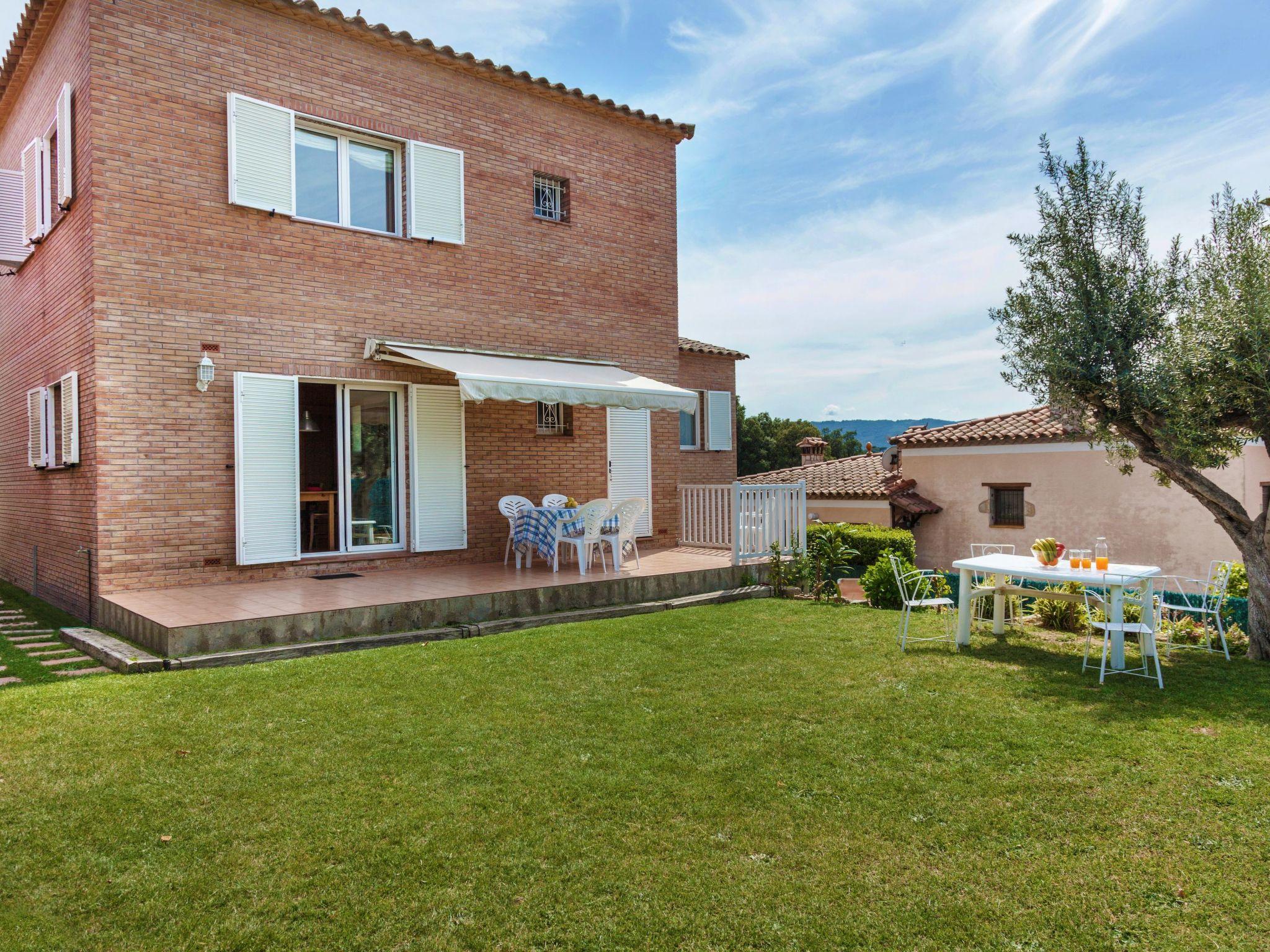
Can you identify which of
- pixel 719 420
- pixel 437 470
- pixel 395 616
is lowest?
pixel 395 616

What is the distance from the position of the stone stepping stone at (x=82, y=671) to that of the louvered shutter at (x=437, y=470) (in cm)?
537

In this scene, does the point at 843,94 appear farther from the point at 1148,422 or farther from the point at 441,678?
the point at 441,678

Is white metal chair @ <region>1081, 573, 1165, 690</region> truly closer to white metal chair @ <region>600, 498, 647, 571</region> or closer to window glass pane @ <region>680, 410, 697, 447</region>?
white metal chair @ <region>600, 498, 647, 571</region>

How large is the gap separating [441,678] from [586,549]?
5.19 meters

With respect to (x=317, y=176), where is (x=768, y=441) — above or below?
below

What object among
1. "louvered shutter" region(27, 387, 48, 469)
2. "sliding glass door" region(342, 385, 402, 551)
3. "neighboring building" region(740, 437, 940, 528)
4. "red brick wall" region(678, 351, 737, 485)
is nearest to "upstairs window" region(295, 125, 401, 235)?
"sliding glass door" region(342, 385, 402, 551)

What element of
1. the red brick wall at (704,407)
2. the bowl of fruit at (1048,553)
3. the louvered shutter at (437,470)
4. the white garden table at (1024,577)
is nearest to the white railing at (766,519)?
the white garden table at (1024,577)

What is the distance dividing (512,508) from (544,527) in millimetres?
1118

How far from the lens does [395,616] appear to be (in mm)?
10094

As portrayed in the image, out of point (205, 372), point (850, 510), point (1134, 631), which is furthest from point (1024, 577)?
point (850, 510)

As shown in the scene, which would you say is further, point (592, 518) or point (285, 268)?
point (592, 518)

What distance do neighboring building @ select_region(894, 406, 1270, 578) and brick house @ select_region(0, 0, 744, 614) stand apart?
14.9m

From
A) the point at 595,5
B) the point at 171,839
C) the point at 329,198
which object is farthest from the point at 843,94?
the point at 171,839

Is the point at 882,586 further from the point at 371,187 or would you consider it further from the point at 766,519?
the point at 371,187
